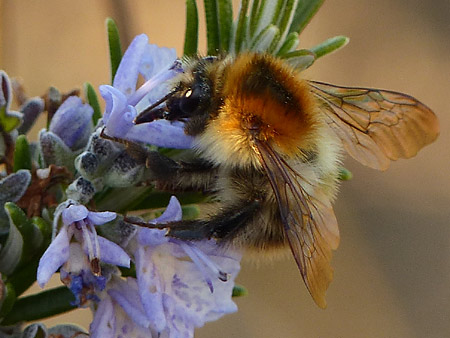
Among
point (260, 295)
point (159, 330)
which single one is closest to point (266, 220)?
point (159, 330)

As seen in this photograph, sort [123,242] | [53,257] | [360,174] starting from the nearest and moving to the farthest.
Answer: [53,257] < [123,242] < [360,174]

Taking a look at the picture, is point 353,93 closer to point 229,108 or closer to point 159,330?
point 229,108

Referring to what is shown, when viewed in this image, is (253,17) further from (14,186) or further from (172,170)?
(14,186)

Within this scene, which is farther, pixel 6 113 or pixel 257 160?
pixel 6 113

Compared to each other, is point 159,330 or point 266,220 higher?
point 266,220

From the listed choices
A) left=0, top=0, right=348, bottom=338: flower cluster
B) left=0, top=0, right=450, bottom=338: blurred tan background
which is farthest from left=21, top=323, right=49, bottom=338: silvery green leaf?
left=0, top=0, right=450, bottom=338: blurred tan background

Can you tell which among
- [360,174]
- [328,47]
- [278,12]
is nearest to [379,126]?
[328,47]

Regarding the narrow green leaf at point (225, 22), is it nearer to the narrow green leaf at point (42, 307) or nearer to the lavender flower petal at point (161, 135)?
the lavender flower petal at point (161, 135)
